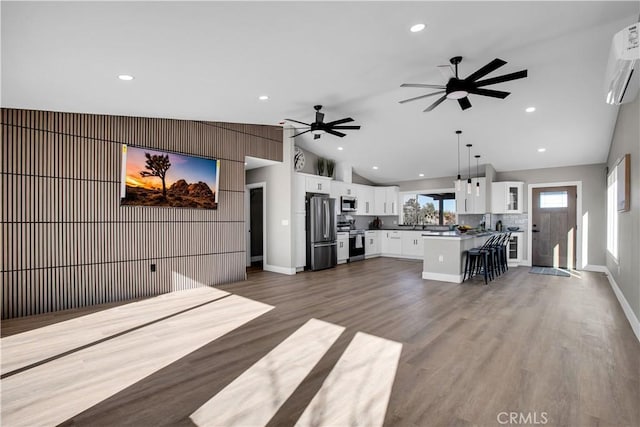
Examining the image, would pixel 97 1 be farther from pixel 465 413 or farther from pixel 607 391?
pixel 607 391

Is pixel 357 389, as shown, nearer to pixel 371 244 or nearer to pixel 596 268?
pixel 371 244

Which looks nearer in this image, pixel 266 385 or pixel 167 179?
pixel 266 385

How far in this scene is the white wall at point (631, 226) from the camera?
11.6 feet

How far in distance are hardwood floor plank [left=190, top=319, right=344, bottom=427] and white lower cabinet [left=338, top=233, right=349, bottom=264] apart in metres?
5.09

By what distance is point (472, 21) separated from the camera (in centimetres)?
279

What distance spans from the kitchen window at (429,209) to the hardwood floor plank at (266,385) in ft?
24.2

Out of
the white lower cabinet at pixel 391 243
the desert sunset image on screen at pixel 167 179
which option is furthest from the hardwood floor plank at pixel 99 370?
the white lower cabinet at pixel 391 243

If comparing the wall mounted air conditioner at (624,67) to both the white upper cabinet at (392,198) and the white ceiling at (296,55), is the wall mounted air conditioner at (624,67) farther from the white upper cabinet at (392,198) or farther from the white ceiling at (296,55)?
the white upper cabinet at (392,198)

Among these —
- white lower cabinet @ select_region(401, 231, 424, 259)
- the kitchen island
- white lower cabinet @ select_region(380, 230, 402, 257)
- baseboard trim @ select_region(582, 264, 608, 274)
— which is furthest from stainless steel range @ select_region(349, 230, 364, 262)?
baseboard trim @ select_region(582, 264, 608, 274)

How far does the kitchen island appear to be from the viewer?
19.7ft

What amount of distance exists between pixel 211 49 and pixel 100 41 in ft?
2.78

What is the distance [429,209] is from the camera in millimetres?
9938

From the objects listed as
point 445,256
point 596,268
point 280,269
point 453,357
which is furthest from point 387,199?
point 453,357

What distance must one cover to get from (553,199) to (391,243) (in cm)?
426
